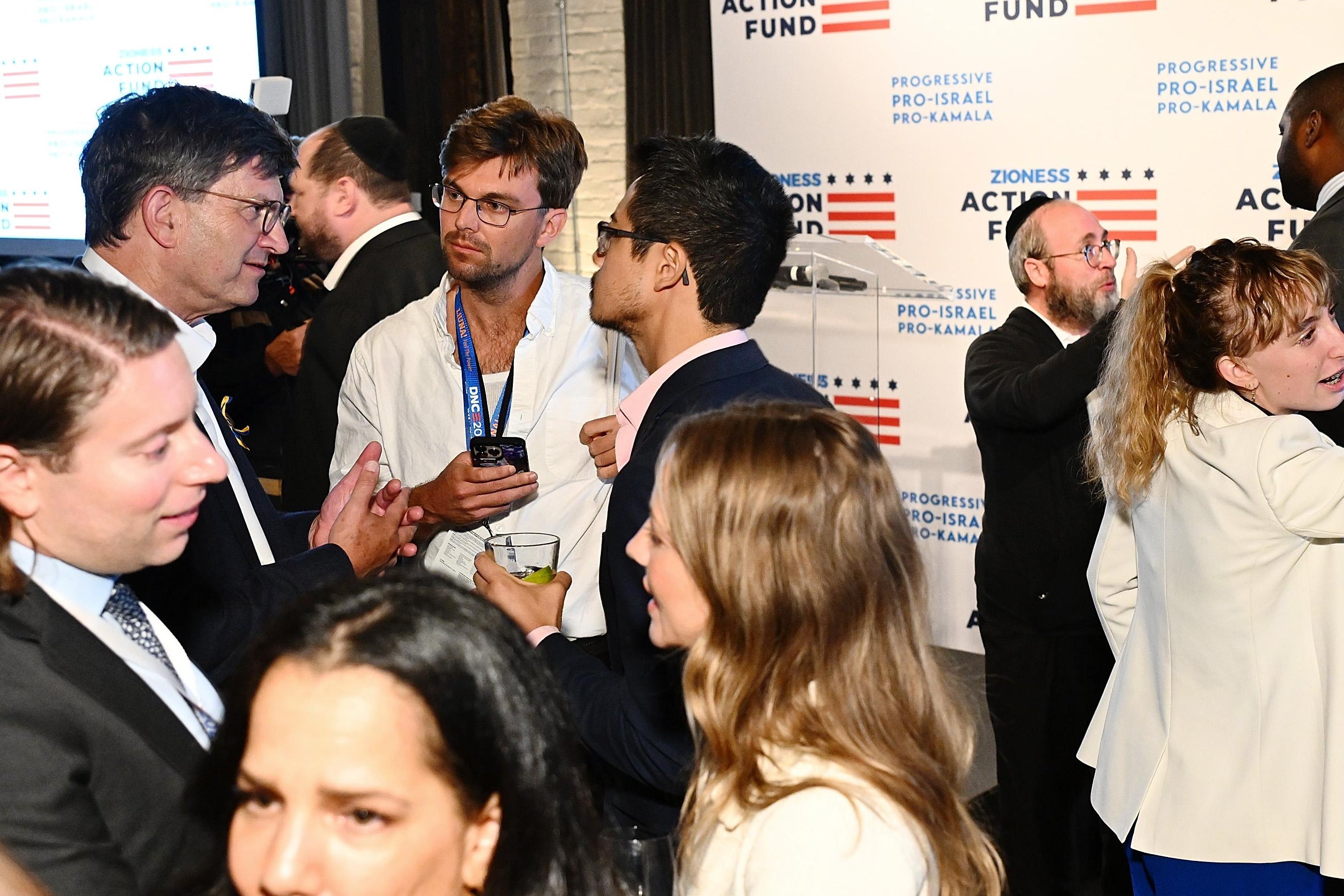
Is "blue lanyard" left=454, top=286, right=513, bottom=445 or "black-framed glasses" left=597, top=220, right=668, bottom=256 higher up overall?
"black-framed glasses" left=597, top=220, right=668, bottom=256

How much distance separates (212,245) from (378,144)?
1.64 m

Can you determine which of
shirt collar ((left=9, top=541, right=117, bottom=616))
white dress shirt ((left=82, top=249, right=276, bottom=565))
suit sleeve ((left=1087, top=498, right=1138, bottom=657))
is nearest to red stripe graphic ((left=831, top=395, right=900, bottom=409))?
suit sleeve ((left=1087, top=498, right=1138, bottom=657))

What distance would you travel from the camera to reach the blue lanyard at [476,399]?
276 centimetres

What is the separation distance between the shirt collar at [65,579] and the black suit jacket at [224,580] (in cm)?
35

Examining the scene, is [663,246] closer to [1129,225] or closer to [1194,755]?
[1194,755]

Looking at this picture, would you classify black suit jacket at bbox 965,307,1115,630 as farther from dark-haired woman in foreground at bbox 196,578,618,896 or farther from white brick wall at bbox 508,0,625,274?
white brick wall at bbox 508,0,625,274

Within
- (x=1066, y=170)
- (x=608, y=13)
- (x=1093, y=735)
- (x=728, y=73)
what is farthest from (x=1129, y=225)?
(x=608, y=13)

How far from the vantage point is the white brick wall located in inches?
228

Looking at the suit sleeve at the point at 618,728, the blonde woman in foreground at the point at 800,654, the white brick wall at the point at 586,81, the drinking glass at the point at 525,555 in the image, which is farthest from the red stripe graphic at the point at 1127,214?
the blonde woman in foreground at the point at 800,654

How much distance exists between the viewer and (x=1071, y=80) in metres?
4.33

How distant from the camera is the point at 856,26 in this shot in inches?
188

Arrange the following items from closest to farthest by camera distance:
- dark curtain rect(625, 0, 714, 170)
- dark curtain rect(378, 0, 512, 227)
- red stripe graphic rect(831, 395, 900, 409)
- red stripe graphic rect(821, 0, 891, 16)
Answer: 1. red stripe graphic rect(821, 0, 891, 16)
2. red stripe graphic rect(831, 395, 900, 409)
3. dark curtain rect(625, 0, 714, 170)
4. dark curtain rect(378, 0, 512, 227)

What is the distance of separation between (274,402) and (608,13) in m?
2.67

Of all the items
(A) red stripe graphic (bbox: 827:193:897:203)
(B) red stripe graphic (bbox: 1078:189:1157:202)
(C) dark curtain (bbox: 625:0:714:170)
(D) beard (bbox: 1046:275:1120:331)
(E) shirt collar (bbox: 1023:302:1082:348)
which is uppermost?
(C) dark curtain (bbox: 625:0:714:170)
